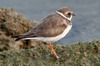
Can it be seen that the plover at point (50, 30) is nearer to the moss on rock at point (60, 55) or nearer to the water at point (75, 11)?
the moss on rock at point (60, 55)

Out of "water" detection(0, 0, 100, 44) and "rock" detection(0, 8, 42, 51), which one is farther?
"water" detection(0, 0, 100, 44)

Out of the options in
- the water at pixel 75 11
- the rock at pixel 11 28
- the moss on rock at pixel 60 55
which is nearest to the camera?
the moss on rock at pixel 60 55

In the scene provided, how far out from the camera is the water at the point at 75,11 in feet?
82.6

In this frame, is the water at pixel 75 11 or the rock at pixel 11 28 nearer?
the rock at pixel 11 28

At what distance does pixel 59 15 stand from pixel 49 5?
15363mm

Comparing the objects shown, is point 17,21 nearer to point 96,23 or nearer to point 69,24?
point 69,24

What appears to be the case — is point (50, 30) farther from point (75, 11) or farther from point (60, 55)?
point (75, 11)

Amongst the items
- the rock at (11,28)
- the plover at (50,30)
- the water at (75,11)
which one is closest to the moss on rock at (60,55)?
the plover at (50,30)

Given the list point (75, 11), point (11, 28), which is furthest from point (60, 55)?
point (75, 11)

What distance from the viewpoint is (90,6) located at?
26.9 m

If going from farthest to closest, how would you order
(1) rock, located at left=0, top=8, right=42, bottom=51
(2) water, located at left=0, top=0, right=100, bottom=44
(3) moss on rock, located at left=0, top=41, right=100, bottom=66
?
1. (2) water, located at left=0, top=0, right=100, bottom=44
2. (1) rock, located at left=0, top=8, right=42, bottom=51
3. (3) moss on rock, located at left=0, top=41, right=100, bottom=66

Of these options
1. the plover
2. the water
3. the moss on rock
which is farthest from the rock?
the water

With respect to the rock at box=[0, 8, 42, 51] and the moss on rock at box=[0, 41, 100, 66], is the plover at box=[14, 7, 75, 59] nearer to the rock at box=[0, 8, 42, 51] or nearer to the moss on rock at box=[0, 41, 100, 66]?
the moss on rock at box=[0, 41, 100, 66]

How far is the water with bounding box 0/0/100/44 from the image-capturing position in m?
25.2
